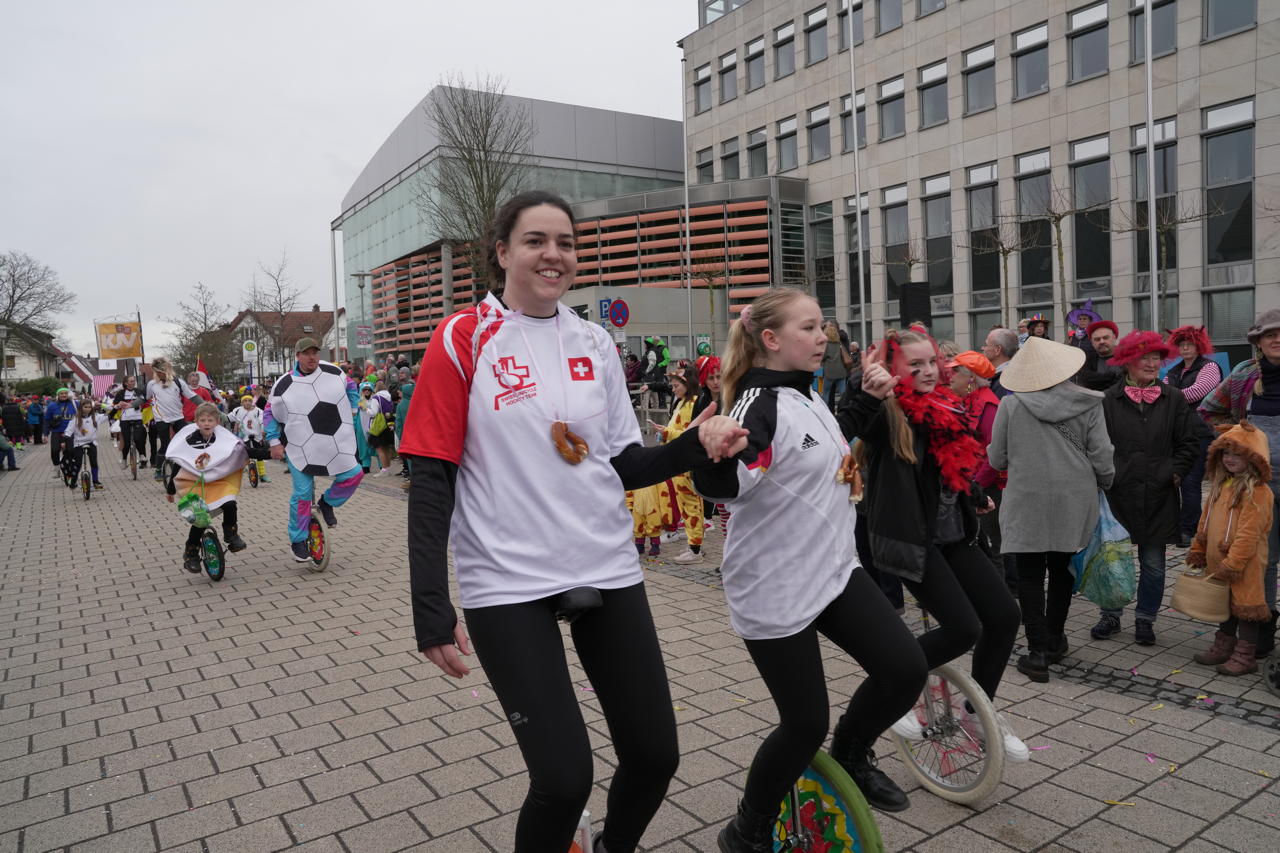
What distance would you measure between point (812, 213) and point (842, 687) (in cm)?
3211

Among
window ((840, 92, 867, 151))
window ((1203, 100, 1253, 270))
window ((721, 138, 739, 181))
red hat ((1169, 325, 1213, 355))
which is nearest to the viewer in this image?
red hat ((1169, 325, 1213, 355))

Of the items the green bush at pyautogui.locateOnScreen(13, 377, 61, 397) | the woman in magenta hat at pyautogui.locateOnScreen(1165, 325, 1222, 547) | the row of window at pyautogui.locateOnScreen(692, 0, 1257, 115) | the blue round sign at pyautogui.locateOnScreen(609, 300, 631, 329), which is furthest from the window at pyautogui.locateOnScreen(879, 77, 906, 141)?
the green bush at pyautogui.locateOnScreen(13, 377, 61, 397)

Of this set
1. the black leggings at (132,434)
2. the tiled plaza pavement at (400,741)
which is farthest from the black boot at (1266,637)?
the black leggings at (132,434)

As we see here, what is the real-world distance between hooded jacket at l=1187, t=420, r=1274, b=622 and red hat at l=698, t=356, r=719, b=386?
3.86 meters

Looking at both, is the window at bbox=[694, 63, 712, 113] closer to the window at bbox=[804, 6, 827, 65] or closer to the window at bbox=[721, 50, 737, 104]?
the window at bbox=[721, 50, 737, 104]

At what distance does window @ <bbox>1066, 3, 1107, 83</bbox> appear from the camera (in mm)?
24766

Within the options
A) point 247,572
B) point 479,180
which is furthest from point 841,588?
point 479,180

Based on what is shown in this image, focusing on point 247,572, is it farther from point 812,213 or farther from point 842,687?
point 812,213

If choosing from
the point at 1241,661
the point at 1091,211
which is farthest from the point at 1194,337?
the point at 1091,211

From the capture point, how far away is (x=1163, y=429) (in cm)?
548

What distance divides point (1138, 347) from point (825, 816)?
154 inches

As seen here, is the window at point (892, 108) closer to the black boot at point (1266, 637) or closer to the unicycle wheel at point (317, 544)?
the unicycle wheel at point (317, 544)

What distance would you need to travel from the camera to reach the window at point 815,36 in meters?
33.3

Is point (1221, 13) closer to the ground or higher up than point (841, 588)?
higher up
